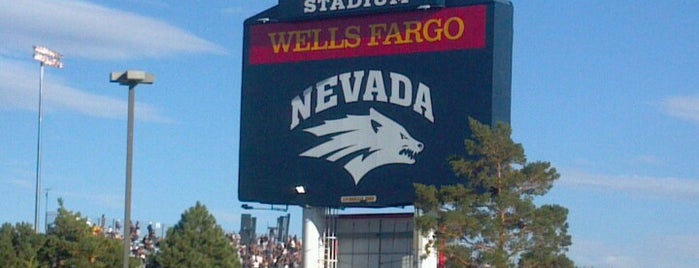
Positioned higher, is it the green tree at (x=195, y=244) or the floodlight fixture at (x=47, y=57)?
the floodlight fixture at (x=47, y=57)

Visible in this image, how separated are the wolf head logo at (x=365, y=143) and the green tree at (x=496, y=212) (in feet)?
7.46

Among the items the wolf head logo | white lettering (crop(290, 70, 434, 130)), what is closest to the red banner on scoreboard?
white lettering (crop(290, 70, 434, 130))

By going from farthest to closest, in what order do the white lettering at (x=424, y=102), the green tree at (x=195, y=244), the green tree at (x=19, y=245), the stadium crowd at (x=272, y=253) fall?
1. the stadium crowd at (x=272, y=253)
2. the green tree at (x=19, y=245)
3. the green tree at (x=195, y=244)
4. the white lettering at (x=424, y=102)

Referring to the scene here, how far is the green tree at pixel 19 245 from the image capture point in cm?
4412

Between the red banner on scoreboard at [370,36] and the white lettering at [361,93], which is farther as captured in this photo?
the white lettering at [361,93]

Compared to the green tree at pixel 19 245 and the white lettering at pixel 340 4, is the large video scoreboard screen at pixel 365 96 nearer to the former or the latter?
the white lettering at pixel 340 4

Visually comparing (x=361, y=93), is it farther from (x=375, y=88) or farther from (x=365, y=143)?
(x=365, y=143)

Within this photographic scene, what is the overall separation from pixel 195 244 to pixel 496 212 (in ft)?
36.1

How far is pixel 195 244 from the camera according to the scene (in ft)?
144

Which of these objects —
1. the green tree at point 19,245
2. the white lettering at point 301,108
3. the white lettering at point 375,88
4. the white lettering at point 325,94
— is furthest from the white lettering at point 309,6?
the green tree at point 19,245

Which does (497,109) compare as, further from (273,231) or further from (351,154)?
(273,231)

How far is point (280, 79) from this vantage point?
42.0 metres

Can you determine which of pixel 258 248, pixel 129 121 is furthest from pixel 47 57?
pixel 129 121

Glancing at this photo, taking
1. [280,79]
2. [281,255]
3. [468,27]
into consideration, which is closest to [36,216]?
[281,255]
